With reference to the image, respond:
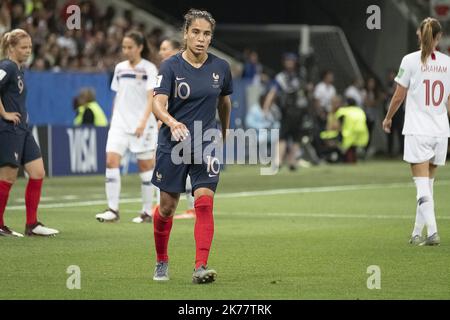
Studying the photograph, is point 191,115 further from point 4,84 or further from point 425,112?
point 4,84

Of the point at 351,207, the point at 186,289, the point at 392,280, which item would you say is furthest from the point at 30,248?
the point at 351,207

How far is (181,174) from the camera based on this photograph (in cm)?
1102

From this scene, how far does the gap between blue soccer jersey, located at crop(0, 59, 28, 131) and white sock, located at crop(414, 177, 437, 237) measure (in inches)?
186

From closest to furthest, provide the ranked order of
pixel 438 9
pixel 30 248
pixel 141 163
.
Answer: pixel 30 248 → pixel 141 163 → pixel 438 9

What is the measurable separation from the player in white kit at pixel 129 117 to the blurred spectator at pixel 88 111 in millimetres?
9544

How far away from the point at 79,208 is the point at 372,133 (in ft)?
66.0

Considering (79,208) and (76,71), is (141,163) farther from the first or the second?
(76,71)

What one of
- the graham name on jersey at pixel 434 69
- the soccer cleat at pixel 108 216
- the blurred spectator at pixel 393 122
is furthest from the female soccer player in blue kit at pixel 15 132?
the blurred spectator at pixel 393 122

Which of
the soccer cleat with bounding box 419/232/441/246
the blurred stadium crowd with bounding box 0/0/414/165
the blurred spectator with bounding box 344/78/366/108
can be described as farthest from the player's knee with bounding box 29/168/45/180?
the blurred spectator with bounding box 344/78/366/108

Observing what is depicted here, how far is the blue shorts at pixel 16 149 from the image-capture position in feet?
47.8

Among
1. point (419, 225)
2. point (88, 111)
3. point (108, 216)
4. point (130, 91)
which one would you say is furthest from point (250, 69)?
point (419, 225)

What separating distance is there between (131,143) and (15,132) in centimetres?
274

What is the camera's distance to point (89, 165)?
26.6 meters
